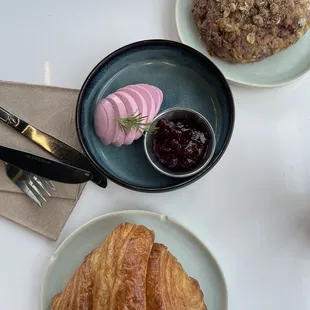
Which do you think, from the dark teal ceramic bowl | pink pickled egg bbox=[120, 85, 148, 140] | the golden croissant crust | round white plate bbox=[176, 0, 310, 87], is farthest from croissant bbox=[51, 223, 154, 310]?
round white plate bbox=[176, 0, 310, 87]

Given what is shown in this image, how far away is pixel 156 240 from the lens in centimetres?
143

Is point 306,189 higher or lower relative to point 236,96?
lower

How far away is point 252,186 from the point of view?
57.6 inches

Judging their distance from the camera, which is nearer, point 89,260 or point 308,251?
point 89,260

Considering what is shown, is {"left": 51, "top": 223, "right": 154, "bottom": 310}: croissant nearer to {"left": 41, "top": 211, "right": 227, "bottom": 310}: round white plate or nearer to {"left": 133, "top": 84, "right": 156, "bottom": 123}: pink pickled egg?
{"left": 41, "top": 211, "right": 227, "bottom": 310}: round white plate

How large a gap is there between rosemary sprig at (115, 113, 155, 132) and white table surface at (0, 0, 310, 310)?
0.19m

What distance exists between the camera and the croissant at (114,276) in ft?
3.98

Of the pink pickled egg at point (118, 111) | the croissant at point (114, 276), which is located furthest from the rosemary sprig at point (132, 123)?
the croissant at point (114, 276)

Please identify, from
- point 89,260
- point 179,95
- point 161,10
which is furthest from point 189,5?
point 89,260

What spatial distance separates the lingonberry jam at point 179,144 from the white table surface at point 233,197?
0.15m

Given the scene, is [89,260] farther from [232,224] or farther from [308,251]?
[308,251]

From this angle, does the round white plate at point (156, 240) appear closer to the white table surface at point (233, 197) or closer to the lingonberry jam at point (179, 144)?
the white table surface at point (233, 197)

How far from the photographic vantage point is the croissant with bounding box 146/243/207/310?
1.24 meters

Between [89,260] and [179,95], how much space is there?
1.73 ft
